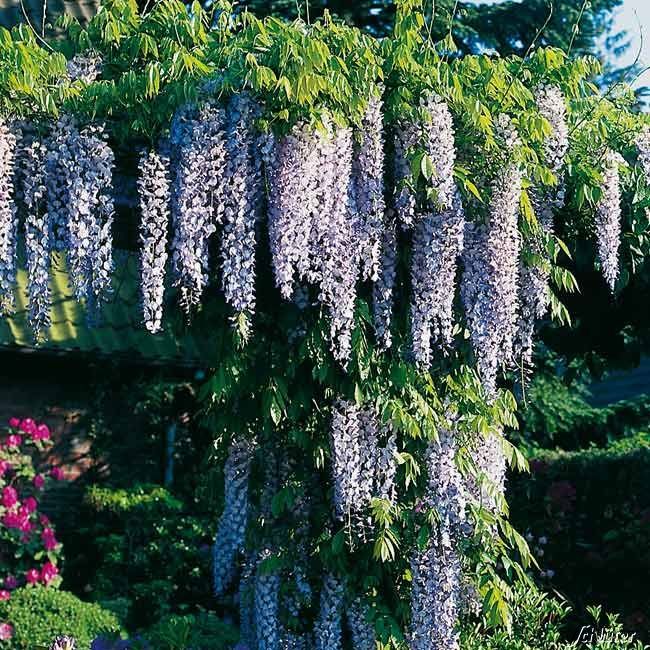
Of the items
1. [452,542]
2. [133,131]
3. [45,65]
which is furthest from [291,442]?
[45,65]

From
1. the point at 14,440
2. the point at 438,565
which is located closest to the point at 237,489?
the point at 438,565

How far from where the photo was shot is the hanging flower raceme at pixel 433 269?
4.05 metres

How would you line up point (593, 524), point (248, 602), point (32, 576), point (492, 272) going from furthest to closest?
point (32, 576)
point (593, 524)
point (248, 602)
point (492, 272)

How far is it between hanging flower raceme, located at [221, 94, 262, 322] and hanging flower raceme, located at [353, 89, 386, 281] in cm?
37

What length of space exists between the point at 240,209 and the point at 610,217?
5.46ft

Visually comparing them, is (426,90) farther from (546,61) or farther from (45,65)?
(45,65)

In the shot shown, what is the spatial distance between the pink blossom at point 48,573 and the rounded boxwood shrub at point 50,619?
1.30 m

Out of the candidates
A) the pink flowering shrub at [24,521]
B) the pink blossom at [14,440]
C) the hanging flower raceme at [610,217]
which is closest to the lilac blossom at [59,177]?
the hanging flower raceme at [610,217]

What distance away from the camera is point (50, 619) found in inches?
218

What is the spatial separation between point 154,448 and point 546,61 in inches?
206

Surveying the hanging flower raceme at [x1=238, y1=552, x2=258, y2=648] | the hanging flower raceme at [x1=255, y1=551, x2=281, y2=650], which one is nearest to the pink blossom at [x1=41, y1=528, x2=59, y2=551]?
the hanging flower raceme at [x1=238, y1=552, x2=258, y2=648]

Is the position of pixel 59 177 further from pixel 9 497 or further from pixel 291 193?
pixel 9 497

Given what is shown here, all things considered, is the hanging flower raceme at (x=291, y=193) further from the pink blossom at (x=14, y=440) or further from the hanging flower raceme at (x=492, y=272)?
the pink blossom at (x=14, y=440)

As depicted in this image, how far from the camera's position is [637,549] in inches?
241
